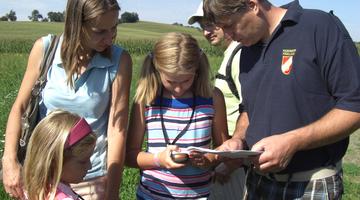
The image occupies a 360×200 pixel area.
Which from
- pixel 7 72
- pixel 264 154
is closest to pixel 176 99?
pixel 264 154

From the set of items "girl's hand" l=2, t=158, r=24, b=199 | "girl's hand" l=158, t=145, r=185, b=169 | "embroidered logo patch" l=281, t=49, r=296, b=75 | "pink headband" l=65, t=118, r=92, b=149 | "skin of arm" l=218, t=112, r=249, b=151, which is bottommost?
"girl's hand" l=2, t=158, r=24, b=199

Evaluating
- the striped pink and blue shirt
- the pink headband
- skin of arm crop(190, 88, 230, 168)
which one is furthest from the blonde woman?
skin of arm crop(190, 88, 230, 168)

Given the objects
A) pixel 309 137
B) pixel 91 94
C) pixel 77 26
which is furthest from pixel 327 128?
pixel 77 26

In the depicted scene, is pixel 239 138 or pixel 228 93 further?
pixel 228 93

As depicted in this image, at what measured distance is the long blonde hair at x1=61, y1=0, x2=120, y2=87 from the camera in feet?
9.41

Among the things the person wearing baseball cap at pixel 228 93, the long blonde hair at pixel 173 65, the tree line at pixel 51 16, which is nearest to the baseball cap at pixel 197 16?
the person wearing baseball cap at pixel 228 93

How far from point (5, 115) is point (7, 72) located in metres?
10.8

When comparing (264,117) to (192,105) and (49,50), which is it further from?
(49,50)

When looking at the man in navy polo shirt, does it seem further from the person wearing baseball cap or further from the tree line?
the tree line

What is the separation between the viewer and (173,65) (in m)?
3.08

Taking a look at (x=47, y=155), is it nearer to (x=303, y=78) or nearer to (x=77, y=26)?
(x=77, y=26)

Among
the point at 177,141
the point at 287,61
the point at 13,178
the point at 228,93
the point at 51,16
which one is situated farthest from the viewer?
the point at 51,16

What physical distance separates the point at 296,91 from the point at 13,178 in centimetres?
168

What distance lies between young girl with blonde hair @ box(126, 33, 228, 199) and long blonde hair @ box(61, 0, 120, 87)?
0.37 metres
